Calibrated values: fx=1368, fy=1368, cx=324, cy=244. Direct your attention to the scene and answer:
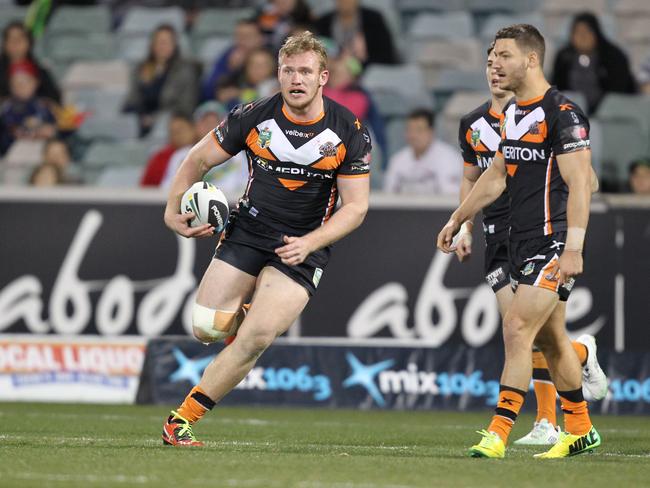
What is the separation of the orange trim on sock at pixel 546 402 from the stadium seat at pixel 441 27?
803 cm

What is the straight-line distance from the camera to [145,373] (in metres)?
12.1

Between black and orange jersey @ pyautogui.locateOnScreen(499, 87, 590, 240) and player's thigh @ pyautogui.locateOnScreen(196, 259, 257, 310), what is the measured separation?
1559 millimetres

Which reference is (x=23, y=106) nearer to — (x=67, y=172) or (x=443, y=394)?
(x=67, y=172)

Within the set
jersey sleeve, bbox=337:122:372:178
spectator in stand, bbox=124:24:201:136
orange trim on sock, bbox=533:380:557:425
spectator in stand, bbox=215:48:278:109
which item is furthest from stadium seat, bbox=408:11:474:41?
jersey sleeve, bbox=337:122:372:178

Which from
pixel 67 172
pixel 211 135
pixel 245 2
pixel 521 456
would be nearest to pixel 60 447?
pixel 211 135

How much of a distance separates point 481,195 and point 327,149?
91cm

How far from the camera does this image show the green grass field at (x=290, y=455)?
6020mm

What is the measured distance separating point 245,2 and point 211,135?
973cm

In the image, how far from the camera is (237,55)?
49.3ft

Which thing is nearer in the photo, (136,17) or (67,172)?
(67,172)

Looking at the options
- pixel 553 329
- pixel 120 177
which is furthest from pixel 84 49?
pixel 553 329

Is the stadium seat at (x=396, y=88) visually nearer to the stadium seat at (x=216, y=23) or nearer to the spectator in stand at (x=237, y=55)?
the spectator in stand at (x=237, y=55)

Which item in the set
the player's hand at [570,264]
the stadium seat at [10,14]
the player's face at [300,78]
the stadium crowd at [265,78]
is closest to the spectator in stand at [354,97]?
the stadium crowd at [265,78]

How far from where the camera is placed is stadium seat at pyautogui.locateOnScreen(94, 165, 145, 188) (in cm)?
1443
